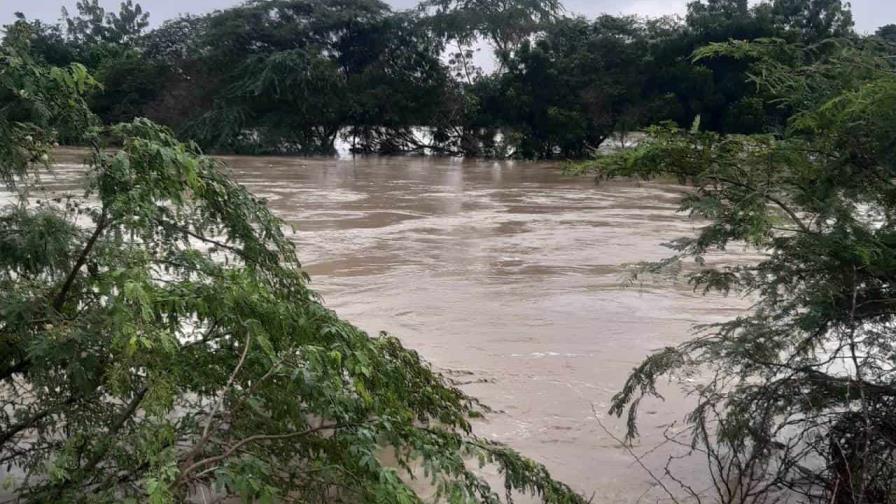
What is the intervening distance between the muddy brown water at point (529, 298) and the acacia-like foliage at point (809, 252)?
794 mm

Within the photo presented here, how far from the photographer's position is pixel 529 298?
9.01 meters

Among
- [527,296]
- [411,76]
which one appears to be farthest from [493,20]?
[527,296]

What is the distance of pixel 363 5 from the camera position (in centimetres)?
3397

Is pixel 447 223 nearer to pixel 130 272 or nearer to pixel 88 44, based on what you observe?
pixel 130 272

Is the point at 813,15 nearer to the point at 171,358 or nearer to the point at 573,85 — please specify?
the point at 573,85

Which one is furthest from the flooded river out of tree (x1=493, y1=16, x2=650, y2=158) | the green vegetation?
tree (x1=493, y1=16, x2=650, y2=158)

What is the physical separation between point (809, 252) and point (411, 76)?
104 ft

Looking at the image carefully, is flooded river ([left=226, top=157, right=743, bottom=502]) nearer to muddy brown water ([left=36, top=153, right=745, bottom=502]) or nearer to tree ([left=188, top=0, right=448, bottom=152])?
muddy brown water ([left=36, top=153, right=745, bottom=502])

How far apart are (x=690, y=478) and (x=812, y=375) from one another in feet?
3.37

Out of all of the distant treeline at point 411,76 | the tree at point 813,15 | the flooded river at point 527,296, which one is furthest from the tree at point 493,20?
the flooded river at point 527,296

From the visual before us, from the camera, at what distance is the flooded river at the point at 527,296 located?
5234mm

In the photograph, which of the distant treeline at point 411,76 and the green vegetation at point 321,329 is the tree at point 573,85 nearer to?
the distant treeline at point 411,76

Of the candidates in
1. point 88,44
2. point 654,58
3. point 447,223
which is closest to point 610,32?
point 654,58

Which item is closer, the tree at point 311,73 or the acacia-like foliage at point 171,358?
the acacia-like foliage at point 171,358
